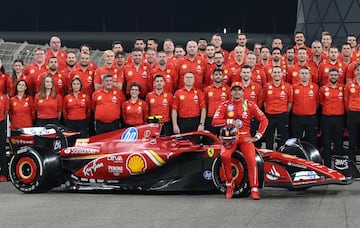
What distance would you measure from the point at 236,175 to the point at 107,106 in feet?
12.1

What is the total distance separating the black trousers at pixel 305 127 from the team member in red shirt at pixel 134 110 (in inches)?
108

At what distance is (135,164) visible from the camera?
1205 cm

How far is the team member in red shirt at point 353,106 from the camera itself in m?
14.0

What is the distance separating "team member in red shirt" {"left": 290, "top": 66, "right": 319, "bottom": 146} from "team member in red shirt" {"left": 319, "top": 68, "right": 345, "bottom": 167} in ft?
0.54

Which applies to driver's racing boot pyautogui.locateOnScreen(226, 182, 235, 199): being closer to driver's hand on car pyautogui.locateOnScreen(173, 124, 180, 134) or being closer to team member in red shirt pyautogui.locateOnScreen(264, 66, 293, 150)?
driver's hand on car pyautogui.locateOnScreen(173, 124, 180, 134)

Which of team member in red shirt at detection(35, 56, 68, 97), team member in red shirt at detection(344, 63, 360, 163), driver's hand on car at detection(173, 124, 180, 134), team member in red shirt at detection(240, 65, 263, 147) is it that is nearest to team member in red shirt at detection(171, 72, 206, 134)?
driver's hand on car at detection(173, 124, 180, 134)

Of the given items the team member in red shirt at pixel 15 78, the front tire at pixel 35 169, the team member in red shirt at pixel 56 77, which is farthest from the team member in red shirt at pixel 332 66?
the team member in red shirt at pixel 15 78

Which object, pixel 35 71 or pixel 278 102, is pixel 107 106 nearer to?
pixel 35 71

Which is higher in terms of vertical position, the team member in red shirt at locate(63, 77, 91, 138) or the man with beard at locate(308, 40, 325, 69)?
the man with beard at locate(308, 40, 325, 69)

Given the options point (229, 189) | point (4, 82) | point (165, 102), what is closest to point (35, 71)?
point (4, 82)

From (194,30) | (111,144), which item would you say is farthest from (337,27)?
(111,144)

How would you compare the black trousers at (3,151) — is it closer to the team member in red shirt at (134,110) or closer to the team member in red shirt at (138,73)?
the team member in red shirt at (134,110)

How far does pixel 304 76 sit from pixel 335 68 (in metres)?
0.70

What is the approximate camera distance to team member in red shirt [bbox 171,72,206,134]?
14.2m
